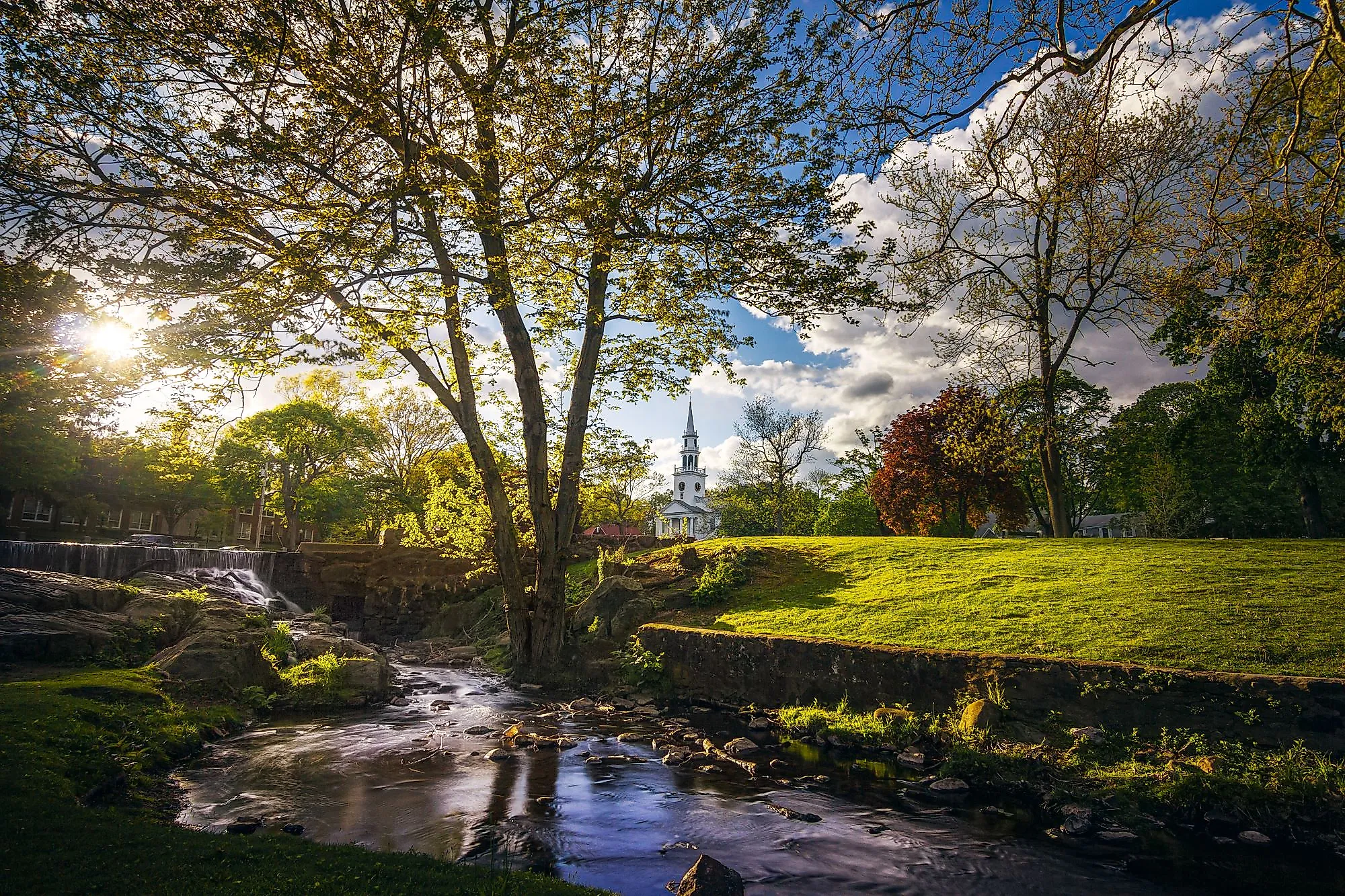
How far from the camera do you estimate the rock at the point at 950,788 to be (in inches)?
306

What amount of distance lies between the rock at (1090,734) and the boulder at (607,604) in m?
10.3

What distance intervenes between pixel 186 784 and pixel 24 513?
6381 centimetres

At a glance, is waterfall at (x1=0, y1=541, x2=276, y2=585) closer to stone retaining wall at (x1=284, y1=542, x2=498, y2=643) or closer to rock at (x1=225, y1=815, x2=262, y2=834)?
stone retaining wall at (x1=284, y1=542, x2=498, y2=643)

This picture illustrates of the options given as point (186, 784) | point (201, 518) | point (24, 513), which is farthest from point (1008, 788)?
point (201, 518)

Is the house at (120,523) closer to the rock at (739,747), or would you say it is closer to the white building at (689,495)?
the rock at (739,747)

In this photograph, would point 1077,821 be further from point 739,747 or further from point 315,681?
point 315,681

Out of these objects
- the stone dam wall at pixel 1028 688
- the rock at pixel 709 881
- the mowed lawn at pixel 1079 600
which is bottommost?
the rock at pixel 709 881

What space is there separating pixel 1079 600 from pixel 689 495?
12139cm

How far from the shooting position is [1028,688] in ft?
29.2

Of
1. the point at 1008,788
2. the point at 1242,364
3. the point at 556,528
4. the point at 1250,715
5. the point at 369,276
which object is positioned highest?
the point at 1242,364

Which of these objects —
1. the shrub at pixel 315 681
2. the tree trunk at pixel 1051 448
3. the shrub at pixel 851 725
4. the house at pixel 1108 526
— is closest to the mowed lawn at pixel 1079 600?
the shrub at pixel 851 725

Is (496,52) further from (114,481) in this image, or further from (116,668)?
(114,481)

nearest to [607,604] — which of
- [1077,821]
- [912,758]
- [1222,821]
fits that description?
[912,758]

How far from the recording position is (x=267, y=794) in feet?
23.0
